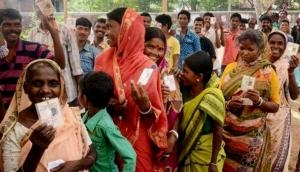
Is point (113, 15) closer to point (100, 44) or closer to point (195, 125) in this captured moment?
point (195, 125)

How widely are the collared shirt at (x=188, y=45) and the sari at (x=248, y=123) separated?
3551 mm

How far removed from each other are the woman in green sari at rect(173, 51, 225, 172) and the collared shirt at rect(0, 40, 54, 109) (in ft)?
3.53

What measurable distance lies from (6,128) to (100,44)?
4.37 m

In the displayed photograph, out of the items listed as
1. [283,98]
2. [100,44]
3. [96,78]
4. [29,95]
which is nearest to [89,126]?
[96,78]

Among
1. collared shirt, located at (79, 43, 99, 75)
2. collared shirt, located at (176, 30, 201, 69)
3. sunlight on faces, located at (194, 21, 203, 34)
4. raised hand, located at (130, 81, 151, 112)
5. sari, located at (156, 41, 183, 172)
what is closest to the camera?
raised hand, located at (130, 81, 151, 112)

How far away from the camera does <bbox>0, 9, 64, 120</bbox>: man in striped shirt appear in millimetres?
3418

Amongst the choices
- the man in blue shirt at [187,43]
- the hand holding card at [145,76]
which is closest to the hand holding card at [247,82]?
the hand holding card at [145,76]

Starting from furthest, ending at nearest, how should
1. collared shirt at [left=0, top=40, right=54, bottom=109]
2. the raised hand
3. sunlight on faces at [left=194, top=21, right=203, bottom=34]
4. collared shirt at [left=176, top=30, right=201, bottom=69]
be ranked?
sunlight on faces at [left=194, top=21, right=203, bottom=34]
collared shirt at [left=176, top=30, right=201, bottom=69]
collared shirt at [left=0, top=40, right=54, bottom=109]
the raised hand

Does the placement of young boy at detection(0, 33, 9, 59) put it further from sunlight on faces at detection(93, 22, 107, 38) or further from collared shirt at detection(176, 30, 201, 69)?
collared shirt at detection(176, 30, 201, 69)

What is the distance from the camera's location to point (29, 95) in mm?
2494

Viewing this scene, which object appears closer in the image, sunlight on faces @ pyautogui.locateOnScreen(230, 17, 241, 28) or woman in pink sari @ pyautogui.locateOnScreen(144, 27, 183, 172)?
woman in pink sari @ pyautogui.locateOnScreen(144, 27, 183, 172)

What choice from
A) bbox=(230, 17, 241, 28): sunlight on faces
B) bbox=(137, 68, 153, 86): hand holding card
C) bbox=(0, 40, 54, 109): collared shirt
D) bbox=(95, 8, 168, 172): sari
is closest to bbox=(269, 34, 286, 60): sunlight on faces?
bbox=(95, 8, 168, 172): sari

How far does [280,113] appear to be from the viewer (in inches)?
184

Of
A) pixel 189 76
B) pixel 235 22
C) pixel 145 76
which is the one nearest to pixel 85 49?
pixel 189 76
